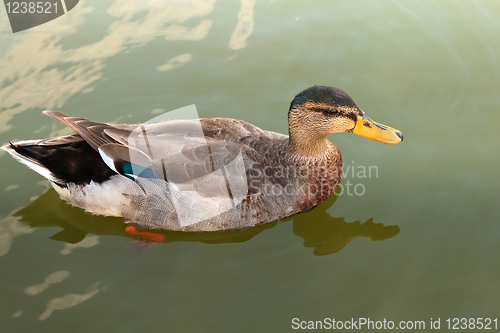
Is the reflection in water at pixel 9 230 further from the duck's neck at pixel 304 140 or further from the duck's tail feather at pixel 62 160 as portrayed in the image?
the duck's neck at pixel 304 140

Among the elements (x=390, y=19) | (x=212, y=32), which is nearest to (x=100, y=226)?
(x=212, y=32)

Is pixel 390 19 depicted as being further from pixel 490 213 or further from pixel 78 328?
pixel 78 328

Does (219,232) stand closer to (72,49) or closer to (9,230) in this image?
(9,230)

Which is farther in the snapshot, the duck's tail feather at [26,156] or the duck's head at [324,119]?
the duck's tail feather at [26,156]

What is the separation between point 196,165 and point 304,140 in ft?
3.81

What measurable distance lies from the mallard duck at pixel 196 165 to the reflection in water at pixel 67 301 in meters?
0.80

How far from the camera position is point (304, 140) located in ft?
14.8

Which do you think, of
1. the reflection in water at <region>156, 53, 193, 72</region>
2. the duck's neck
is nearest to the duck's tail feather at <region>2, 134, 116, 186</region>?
the duck's neck

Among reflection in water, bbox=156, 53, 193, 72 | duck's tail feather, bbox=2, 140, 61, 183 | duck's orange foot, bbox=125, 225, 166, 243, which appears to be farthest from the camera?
reflection in water, bbox=156, 53, 193, 72

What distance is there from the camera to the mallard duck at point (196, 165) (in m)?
4.19

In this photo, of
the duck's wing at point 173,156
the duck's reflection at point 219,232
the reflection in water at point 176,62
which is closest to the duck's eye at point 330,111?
the duck's wing at point 173,156

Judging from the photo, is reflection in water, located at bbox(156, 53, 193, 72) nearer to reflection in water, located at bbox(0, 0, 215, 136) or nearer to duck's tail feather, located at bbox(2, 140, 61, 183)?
reflection in water, located at bbox(0, 0, 215, 136)

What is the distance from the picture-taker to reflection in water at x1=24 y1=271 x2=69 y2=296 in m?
4.09

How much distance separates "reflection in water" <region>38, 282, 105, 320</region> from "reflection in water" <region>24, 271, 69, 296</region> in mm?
184
